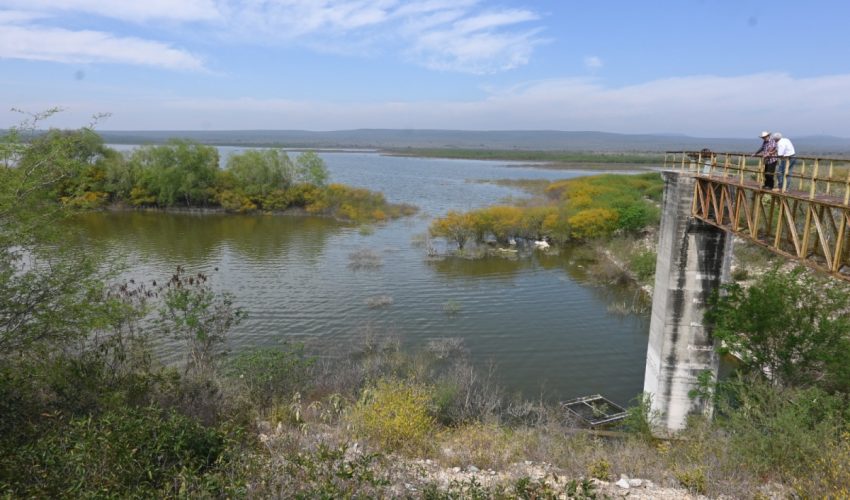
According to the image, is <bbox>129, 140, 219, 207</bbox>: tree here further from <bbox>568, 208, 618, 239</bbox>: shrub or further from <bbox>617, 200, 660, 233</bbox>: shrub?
<bbox>617, 200, 660, 233</bbox>: shrub

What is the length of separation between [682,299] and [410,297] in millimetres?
17658

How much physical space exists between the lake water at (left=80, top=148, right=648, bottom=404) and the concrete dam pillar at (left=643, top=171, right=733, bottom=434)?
3.05 m

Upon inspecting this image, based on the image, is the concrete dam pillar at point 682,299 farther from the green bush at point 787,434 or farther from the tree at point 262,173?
the tree at point 262,173

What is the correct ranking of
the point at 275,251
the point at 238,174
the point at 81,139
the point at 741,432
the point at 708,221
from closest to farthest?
the point at 741,432, the point at 81,139, the point at 708,221, the point at 275,251, the point at 238,174

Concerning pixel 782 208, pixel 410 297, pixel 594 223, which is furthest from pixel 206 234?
pixel 782 208

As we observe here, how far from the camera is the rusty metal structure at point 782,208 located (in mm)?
10188

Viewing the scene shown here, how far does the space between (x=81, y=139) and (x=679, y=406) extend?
19.3m

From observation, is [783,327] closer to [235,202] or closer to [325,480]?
[325,480]

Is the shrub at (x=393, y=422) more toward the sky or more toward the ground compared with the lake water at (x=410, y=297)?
more toward the sky

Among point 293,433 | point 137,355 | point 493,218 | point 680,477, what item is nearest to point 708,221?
point 680,477

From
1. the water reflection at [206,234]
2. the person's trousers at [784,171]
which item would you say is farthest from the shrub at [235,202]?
the person's trousers at [784,171]

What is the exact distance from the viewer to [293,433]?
11.2 m

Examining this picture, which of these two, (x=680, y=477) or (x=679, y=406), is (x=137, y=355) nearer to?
(x=680, y=477)

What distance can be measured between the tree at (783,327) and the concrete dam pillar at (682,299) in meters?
0.56
